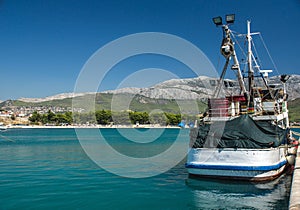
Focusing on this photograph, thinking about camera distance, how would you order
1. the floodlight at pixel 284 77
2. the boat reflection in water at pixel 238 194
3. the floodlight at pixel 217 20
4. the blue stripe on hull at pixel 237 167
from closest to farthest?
the boat reflection in water at pixel 238 194, the blue stripe on hull at pixel 237 167, the floodlight at pixel 217 20, the floodlight at pixel 284 77

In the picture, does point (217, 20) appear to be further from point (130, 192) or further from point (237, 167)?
point (130, 192)

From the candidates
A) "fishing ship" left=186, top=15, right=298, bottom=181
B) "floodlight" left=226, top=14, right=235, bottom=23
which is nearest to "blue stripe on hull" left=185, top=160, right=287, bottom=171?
"fishing ship" left=186, top=15, right=298, bottom=181

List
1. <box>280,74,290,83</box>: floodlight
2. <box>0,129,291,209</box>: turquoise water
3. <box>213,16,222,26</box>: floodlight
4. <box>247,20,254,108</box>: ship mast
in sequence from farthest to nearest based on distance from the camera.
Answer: <box>280,74,290,83</box>: floodlight → <box>247,20,254,108</box>: ship mast → <box>213,16,222,26</box>: floodlight → <box>0,129,291,209</box>: turquoise water

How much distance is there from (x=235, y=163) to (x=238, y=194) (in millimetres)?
2487

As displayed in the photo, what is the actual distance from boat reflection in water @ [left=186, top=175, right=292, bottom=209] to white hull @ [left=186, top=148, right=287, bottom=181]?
58 cm

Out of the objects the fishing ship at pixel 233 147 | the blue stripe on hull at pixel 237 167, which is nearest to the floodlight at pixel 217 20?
the fishing ship at pixel 233 147

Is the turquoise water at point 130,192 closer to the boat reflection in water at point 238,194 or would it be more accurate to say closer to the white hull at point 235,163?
the boat reflection in water at point 238,194

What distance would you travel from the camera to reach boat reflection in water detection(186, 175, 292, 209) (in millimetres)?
16172

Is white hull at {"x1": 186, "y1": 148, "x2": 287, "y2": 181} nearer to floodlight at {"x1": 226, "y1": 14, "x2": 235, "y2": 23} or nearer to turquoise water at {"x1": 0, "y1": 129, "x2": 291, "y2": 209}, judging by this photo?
turquoise water at {"x1": 0, "y1": 129, "x2": 291, "y2": 209}

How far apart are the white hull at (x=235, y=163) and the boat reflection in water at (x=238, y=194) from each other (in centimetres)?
58

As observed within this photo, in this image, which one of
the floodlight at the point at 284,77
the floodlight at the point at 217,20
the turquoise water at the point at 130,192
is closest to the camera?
the turquoise water at the point at 130,192

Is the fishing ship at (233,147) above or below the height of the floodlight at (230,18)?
below

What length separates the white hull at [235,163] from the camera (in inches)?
774

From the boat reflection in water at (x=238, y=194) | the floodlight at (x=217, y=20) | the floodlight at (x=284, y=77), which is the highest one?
the floodlight at (x=217, y=20)
